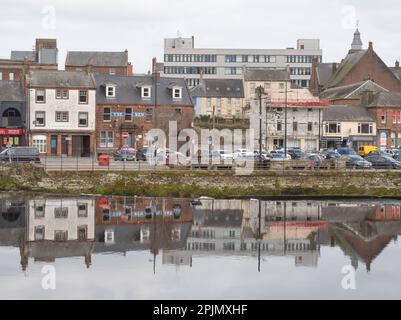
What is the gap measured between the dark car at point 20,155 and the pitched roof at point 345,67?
2663 inches

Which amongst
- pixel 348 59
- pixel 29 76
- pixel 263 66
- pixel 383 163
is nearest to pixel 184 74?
pixel 263 66

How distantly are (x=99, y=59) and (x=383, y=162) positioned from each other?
215ft

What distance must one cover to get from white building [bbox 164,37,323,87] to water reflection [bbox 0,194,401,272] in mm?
88260

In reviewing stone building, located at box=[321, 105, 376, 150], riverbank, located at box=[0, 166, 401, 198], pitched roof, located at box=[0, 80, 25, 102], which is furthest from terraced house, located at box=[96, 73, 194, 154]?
riverbank, located at box=[0, 166, 401, 198]

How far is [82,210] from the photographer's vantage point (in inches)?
1841

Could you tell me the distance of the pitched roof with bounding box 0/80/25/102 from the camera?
251ft

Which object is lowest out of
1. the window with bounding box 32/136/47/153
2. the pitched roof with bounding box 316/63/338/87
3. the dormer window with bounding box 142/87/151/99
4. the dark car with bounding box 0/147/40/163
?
the dark car with bounding box 0/147/40/163

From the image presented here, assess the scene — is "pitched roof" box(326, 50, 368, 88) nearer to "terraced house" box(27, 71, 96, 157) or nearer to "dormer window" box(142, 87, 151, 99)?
"dormer window" box(142, 87, 151, 99)

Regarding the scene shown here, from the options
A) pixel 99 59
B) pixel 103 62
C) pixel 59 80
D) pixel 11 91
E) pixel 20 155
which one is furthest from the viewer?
pixel 99 59

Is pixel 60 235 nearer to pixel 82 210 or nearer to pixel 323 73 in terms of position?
pixel 82 210

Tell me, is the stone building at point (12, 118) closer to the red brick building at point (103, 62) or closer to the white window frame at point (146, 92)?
the white window frame at point (146, 92)

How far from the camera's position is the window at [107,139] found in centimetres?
7850

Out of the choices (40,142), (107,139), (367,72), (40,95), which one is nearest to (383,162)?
(107,139)

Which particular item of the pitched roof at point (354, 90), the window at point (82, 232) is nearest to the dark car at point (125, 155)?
the window at point (82, 232)
